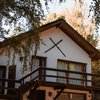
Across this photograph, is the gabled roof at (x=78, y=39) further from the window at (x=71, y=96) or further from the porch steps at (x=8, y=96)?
the porch steps at (x=8, y=96)

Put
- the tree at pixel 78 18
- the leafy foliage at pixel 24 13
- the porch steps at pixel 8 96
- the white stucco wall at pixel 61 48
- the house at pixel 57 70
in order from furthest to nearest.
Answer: the tree at pixel 78 18
the white stucco wall at pixel 61 48
the house at pixel 57 70
the porch steps at pixel 8 96
the leafy foliage at pixel 24 13

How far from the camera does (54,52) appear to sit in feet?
63.4

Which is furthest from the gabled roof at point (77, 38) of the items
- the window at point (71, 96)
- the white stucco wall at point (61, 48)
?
the window at point (71, 96)

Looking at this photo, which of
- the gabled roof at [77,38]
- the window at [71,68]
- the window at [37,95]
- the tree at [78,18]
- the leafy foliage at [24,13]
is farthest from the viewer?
the tree at [78,18]

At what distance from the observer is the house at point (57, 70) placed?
54.9 ft

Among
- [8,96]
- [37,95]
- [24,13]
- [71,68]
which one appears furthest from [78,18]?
[24,13]

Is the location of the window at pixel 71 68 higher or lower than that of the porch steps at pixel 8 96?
higher

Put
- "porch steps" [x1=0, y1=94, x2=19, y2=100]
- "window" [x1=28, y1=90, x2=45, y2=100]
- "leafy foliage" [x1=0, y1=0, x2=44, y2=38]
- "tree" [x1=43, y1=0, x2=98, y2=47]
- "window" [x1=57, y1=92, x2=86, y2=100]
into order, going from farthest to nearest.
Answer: "tree" [x1=43, y1=0, x2=98, y2=47] < "window" [x1=57, y1=92, x2=86, y2=100] < "window" [x1=28, y1=90, x2=45, y2=100] < "porch steps" [x1=0, y1=94, x2=19, y2=100] < "leafy foliage" [x1=0, y1=0, x2=44, y2=38]

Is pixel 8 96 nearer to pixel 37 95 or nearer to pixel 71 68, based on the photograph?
pixel 37 95

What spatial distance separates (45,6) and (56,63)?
10664 mm

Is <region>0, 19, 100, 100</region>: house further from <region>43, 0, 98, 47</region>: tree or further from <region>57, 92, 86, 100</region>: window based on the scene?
<region>43, 0, 98, 47</region>: tree

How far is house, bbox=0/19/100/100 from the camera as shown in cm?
1672

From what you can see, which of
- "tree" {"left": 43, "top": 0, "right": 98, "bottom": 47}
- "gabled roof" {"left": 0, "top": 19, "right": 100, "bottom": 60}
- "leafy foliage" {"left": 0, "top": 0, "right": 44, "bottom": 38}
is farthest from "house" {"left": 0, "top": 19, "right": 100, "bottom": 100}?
"tree" {"left": 43, "top": 0, "right": 98, "bottom": 47}

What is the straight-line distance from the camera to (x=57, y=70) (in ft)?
54.1
